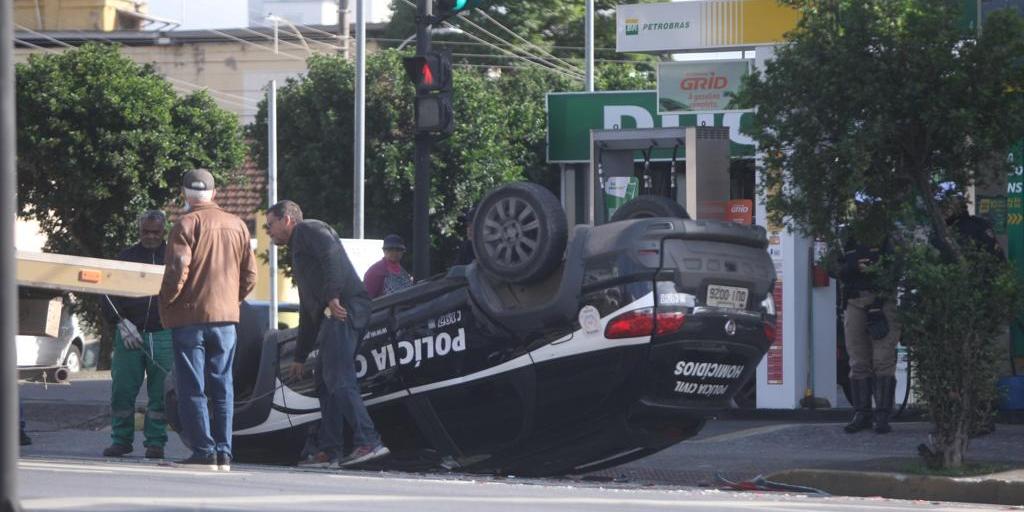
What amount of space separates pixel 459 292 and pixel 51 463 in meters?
2.38

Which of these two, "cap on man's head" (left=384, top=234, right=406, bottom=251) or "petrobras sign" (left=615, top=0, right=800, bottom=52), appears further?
"petrobras sign" (left=615, top=0, right=800, bottom=52)

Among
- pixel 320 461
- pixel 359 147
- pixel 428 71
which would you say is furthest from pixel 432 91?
pixel 359 147

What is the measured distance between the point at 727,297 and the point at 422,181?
399 cm

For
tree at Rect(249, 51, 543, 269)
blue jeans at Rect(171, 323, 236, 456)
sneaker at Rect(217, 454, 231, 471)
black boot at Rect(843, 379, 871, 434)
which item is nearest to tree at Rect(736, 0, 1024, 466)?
black boot at Rect(843, 379, 871, 434)

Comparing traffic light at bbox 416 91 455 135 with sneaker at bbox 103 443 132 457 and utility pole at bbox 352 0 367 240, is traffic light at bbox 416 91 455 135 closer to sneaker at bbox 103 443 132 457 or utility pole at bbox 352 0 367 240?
sneaker at bbox 103 443 132 457

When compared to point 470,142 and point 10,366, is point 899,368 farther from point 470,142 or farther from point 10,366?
point 470,142

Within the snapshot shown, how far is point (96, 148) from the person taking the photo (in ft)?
86.5

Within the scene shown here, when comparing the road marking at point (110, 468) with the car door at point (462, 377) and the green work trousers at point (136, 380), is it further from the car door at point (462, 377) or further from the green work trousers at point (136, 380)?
the green work trousers at point (136, 380)

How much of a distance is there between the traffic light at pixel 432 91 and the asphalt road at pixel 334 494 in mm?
3655

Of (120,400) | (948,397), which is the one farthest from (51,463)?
(948,397)

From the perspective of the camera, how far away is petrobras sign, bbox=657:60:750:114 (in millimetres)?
15406

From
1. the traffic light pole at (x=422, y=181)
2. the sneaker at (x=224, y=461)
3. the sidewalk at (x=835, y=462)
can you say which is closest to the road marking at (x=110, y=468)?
the sneaker at (x=224, y=461)

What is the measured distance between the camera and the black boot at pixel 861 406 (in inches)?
457

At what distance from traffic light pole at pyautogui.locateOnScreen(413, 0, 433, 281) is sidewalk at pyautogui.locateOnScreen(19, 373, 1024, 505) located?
223 centimetres
